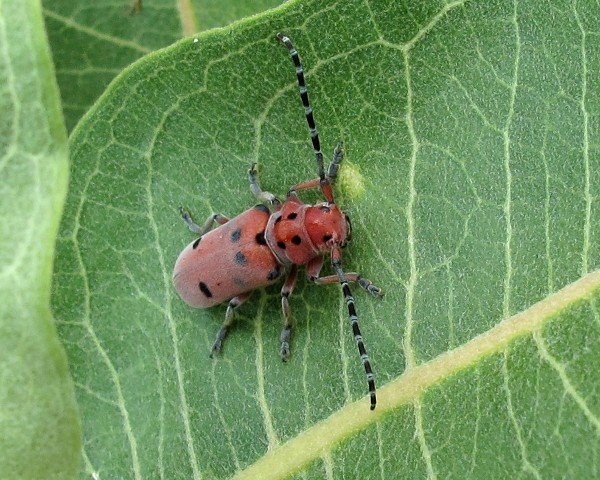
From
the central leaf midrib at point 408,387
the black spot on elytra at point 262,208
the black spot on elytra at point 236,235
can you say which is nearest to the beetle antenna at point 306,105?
the black spot on elytra at point 262,208

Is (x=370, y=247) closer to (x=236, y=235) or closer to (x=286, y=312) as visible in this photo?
(x=286, y=312)

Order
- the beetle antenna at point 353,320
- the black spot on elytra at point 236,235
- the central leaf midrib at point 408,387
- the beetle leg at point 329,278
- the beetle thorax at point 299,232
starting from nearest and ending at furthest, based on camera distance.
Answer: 1. the central leaf midrib at point 408,387
2. the beetle antenna at point 353,320
3. the beetle leg at point 329,278
4. the beetle thorax at point 299,232
5. the black spot on elytra at point 236,235

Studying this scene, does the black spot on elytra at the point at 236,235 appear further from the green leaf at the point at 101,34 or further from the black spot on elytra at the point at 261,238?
the green leaf at the point at 101,34

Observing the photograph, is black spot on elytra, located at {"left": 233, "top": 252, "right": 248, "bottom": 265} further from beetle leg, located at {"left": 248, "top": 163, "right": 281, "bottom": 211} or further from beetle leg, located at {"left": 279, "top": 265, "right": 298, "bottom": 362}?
beetle leg, located at {"left": 248, "top": 163, "right": 281, "bottom": 211}

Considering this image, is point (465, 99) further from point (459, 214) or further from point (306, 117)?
point (306, 117)

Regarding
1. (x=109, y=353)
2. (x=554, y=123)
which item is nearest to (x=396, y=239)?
(x=554, y=123)
